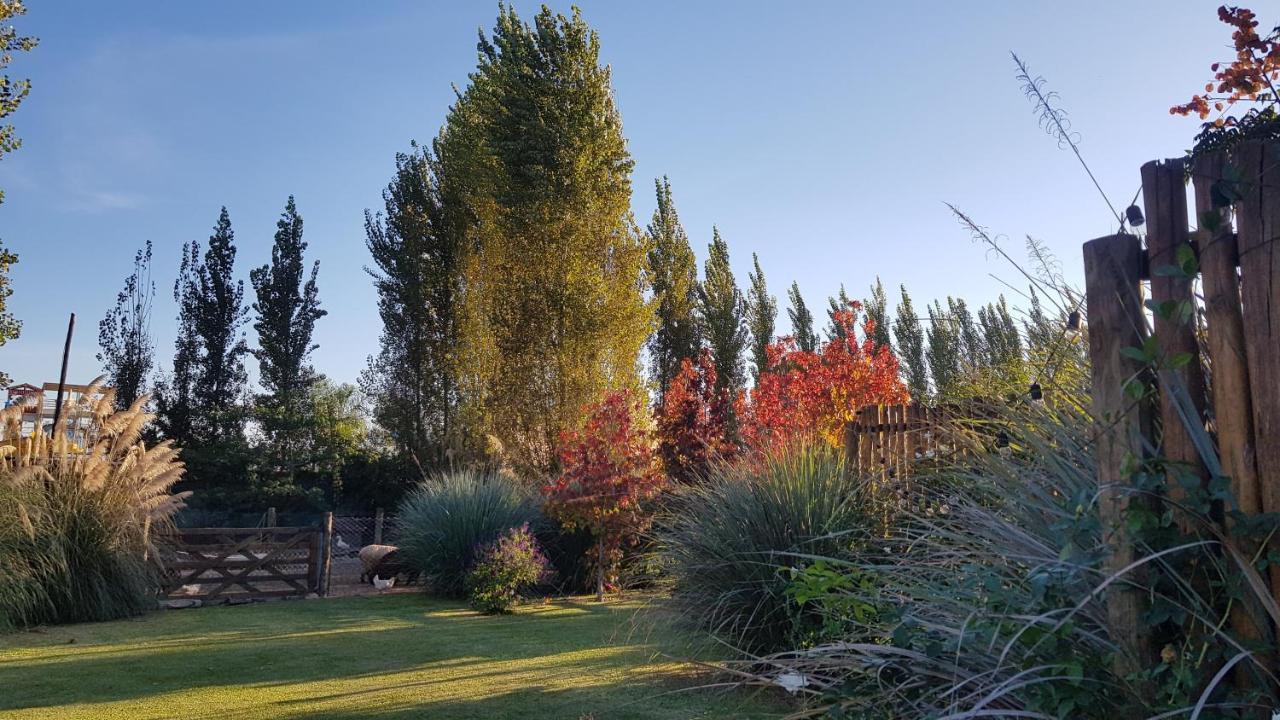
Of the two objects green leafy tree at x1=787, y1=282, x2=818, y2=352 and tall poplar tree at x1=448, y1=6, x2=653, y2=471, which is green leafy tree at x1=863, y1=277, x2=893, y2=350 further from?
tall poplar tree at x1=448, y1=6, x2=653, y2=471

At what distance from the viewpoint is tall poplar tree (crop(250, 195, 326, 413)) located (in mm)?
26672

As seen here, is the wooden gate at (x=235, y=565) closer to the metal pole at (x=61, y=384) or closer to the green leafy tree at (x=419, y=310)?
the metal pole at (x=61, y=384)

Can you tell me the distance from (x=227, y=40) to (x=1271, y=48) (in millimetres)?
11720

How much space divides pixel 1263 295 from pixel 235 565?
1283cm

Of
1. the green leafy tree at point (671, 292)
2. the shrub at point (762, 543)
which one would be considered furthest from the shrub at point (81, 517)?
the green leafy tree at point (671, 292)

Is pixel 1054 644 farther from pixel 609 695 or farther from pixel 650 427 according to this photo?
pixel 650 427

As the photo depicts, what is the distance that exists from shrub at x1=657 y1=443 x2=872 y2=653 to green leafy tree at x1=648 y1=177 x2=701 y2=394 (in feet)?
66.1

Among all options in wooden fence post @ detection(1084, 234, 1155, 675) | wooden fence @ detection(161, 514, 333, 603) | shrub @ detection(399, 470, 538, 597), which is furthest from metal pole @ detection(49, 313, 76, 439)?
wooden fence post @ detection(1084, 234, 1155, 675)

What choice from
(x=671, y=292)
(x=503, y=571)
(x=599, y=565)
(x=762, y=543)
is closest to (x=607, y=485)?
(x=599, y=565)

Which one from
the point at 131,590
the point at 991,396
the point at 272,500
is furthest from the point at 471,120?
the point at 991,396

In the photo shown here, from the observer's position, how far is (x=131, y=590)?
988 centimetres

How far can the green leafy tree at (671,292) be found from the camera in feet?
85.2

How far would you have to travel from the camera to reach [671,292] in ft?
84.8

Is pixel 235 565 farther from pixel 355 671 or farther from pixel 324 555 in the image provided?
pixel 355 671
